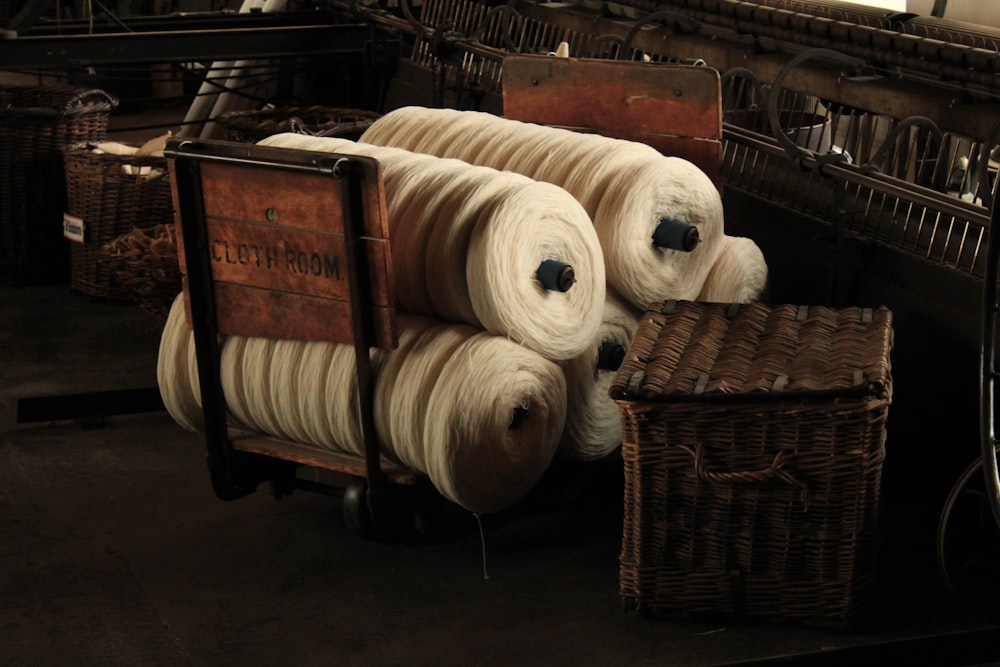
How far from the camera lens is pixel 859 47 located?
15.3 feet

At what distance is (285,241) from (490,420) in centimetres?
58

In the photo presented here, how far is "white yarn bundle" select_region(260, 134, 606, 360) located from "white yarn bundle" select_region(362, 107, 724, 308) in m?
0.15

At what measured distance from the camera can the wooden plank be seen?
3.28 metres

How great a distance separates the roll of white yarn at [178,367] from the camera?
3.56 metres

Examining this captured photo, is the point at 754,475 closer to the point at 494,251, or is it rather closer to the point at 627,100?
the point at 494,251

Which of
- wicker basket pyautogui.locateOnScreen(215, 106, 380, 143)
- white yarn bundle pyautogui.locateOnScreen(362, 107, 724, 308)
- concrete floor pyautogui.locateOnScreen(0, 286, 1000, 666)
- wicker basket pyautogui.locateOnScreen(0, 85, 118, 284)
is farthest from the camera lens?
wicker basket pyautogui.locateOnScreen(0, 85, 118, 284)

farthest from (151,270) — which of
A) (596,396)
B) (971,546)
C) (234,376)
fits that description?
(971,546)

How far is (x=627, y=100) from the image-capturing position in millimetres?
3951

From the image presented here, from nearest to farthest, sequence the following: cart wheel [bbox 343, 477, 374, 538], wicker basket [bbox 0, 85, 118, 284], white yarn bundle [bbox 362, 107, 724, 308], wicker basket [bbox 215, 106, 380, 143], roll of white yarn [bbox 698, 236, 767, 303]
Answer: cart wheel [bbox 343, 477, 374, 538]
white yarn bundle [bbox 362, 107, 724, 308]
roll of white yarn [bbox 698, 236, 767, 303]
wicker basket [bbox 215, 106, 380, 143]
wicker basket [bbox 0, 85, 118, 284]

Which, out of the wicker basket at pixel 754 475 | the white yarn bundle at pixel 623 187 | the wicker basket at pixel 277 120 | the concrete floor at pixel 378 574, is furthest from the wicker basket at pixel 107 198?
the wicker basket at pixel 754 475

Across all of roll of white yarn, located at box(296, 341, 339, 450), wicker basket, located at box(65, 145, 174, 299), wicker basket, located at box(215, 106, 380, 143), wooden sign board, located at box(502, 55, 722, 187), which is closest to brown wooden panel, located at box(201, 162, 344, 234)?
roll of white yarn, located at box(296, 341, 339, 450)

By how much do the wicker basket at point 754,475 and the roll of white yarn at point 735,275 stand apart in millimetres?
692

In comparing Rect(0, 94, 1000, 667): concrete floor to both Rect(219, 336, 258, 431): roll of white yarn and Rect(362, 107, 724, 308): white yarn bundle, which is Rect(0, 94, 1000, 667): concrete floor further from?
Rect(362, 107, 724, 308): white yarn bundle

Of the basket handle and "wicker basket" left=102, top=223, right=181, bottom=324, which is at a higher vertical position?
the basket handle
